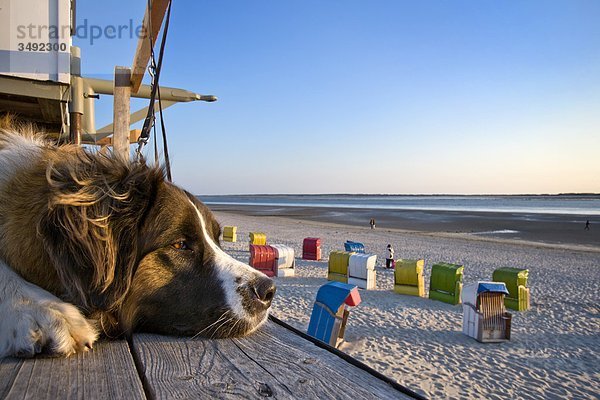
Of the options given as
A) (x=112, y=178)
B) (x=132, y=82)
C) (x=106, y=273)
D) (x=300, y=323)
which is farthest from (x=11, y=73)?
(x=300, y=323)

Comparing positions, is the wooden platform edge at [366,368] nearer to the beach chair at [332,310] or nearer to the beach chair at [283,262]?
the beach chair at [332,310]

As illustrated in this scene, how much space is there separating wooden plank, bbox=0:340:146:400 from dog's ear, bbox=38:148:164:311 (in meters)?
0.29

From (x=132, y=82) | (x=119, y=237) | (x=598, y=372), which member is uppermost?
(x=132, y=82)

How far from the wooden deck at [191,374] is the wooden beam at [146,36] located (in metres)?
2.98

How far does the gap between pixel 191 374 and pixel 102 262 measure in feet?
2.17

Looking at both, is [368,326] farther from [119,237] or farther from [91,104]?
[119,237]

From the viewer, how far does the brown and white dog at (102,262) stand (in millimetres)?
1600

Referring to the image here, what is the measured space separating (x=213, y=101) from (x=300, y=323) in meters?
5.70

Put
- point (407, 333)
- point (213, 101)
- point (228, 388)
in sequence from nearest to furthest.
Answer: point (228, 388) < point (213, 101) < point (407, 333)

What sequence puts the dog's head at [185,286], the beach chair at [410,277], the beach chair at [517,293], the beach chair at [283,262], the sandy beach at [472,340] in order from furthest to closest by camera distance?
the beach chair at [283,262] → the beach chair at [410,277] → the beach chair at [517,293] → the sandy beach at [472,340] → the dog's head at [185,286]

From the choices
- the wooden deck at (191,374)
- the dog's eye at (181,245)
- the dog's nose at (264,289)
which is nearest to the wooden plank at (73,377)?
the wooden deck at (191,374)

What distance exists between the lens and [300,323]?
10047mm

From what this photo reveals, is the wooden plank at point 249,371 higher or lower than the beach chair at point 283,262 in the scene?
higher

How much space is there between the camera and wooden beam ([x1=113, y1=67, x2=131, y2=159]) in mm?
5309
